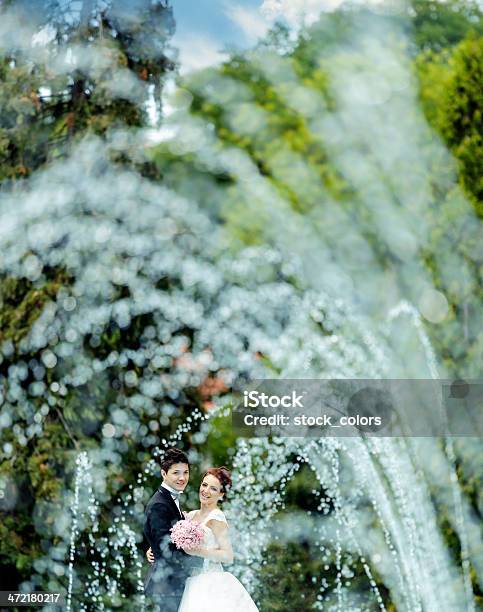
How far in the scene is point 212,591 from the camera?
125 inches

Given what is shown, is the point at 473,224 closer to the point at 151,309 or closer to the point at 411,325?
the point at 411,325

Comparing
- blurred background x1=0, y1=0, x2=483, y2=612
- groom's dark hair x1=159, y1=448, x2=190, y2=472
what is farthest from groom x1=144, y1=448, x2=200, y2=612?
blurred background x1=0, y1=0, x2=483, y2=612

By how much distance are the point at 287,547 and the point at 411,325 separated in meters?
1.44

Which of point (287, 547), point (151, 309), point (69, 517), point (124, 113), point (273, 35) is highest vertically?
point (273, 35)

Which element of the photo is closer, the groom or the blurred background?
the groom

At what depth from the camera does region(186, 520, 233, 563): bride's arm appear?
315 cm

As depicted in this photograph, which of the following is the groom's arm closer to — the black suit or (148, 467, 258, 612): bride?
the black suit

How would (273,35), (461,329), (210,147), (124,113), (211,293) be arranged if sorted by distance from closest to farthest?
(461,329), (124,113), (211,293), (273,35), (210,147)

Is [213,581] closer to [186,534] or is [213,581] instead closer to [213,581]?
[213,581]

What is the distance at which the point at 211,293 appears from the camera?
5.08 meters

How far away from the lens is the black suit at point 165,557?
3135 millimetres

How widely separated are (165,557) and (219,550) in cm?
22

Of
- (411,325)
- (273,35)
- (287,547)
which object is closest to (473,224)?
(411,325)

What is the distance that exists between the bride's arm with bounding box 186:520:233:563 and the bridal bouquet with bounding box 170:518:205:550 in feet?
0.15
